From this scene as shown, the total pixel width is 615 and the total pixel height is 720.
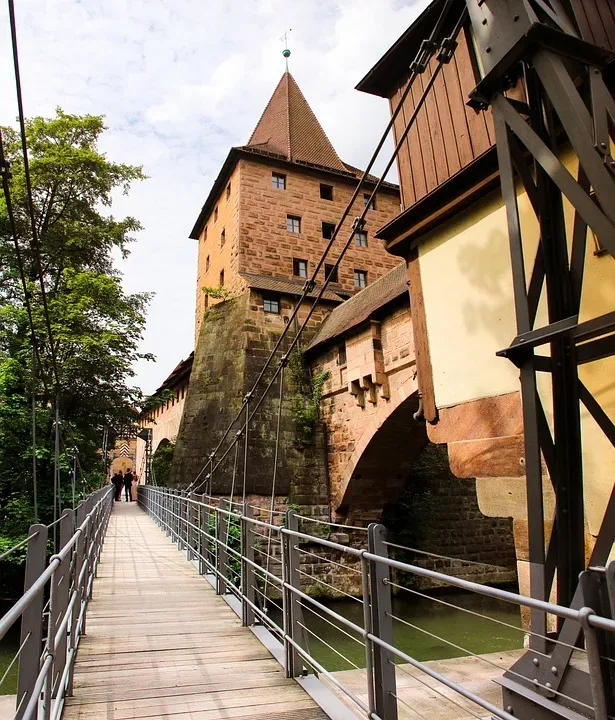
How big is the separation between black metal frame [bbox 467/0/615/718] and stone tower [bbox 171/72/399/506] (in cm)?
841

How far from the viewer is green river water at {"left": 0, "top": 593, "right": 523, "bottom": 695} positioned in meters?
7.79

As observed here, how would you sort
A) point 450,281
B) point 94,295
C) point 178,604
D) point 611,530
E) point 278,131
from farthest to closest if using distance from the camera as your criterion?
point 278,131 → point 94,295 → point 178,604 → point 450,281 → point 611,530

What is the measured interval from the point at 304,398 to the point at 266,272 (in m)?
4.20

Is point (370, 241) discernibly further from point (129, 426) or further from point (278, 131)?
point (129, 426)

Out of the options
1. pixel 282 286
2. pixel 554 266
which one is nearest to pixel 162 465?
pixel 282 286

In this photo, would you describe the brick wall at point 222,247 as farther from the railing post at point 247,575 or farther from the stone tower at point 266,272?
the railing post at point 247,575

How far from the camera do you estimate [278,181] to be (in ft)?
51.5

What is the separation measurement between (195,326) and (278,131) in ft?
23.3

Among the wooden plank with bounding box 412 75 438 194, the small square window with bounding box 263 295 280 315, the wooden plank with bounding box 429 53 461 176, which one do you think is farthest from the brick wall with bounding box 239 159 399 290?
the wooden plank with bounding box 429 53 461 176

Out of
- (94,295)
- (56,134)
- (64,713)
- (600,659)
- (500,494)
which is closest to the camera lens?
(600,659)

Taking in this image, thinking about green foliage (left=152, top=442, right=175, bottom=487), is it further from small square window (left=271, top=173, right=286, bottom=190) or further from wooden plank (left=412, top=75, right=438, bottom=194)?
wooden plank (left=412, top=75, right=438, bottom=194)

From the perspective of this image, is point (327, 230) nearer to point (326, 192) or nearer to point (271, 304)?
point (326, 192)

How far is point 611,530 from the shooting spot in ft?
7.14

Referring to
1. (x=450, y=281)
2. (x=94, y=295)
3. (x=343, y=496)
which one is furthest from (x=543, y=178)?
(x=94, y=295)
